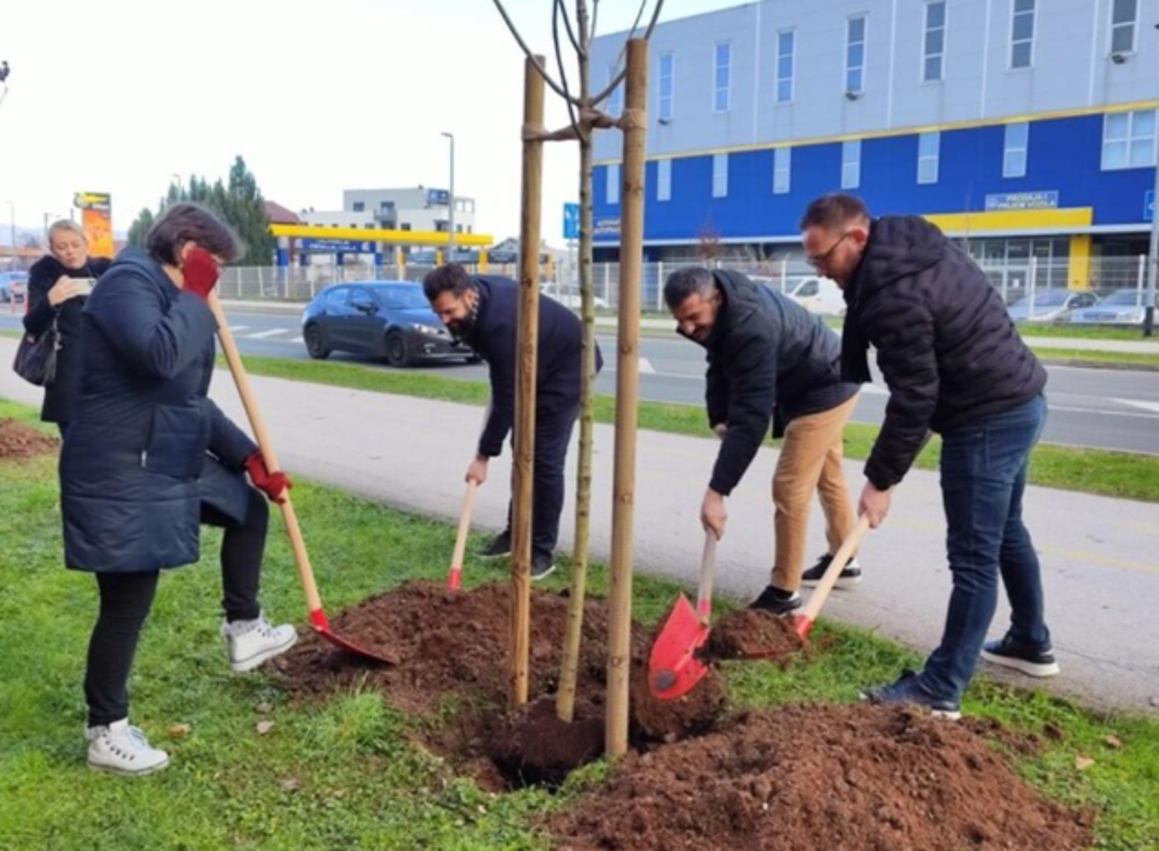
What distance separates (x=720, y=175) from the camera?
150 ft

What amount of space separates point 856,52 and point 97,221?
28525mm

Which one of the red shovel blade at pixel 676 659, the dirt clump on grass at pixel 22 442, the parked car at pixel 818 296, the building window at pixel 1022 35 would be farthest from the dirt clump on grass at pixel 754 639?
the building window at pixel 1022 35

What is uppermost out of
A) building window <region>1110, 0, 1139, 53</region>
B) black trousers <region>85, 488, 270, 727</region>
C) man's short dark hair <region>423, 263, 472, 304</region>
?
building window <region>1110, 0, 1139, 53</region>

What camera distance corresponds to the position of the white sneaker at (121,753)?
338 cm

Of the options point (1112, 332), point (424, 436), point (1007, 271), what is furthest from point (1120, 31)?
point (424, 436)

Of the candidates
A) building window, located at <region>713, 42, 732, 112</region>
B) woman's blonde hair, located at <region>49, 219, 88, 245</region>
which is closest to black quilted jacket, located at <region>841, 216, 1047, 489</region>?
woman's blonde hair, located at <region>49, 219, 88, 245</region>

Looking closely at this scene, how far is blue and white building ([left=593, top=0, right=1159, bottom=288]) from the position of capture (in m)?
35.2

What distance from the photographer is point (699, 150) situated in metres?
46.3

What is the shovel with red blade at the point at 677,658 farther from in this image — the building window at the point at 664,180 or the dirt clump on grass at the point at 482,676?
the building window at the point at 664,180

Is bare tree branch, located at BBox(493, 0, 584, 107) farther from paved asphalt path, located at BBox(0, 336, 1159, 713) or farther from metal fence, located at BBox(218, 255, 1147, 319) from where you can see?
metal fence, located at BBox(218, 255, 1147, 319)

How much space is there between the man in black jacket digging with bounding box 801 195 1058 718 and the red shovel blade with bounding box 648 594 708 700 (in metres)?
0.68

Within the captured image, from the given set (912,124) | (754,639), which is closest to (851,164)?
(912,124)

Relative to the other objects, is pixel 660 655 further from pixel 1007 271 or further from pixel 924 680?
pixel 1007 271

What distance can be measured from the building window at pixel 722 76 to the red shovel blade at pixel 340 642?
1722 inches
